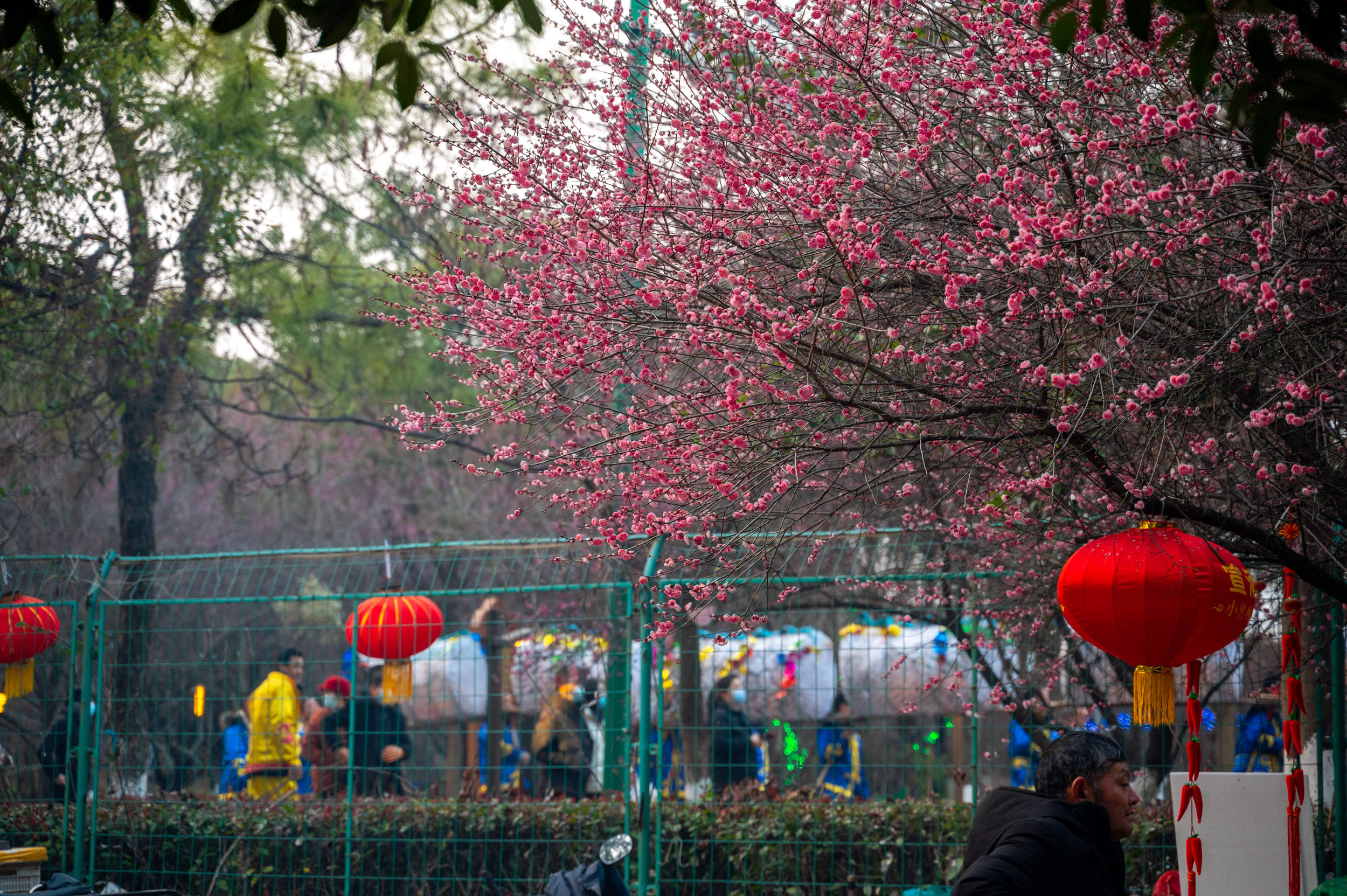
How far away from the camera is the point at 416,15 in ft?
7.74

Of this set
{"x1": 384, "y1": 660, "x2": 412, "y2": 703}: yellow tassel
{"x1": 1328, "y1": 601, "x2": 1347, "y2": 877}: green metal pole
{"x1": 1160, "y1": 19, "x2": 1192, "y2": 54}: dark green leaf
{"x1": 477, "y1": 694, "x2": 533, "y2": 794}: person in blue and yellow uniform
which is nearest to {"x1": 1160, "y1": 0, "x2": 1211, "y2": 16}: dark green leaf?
{"x1": 1160, "y1": 19, "x2": 1192, "y2": 54}: dark green leaf

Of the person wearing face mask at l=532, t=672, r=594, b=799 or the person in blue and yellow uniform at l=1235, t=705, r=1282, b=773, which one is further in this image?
the person wearing face mask at l=532, t=672, r=594, b=799

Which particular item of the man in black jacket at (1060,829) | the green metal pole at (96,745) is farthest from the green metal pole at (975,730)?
the green metal pole at (96,745)

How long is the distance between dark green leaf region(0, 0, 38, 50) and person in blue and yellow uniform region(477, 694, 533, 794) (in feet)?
23.6

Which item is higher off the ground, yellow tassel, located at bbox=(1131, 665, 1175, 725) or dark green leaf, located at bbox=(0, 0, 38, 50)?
dark green leaf, located at bbox=(0, 0, 38, 50)

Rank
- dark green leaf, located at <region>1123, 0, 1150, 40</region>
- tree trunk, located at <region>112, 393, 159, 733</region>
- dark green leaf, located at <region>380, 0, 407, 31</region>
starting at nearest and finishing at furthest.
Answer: dark green leaf, located at <region>1123, 0, 1150, 40</region>, dark green leaf, located at <region>380, 0, 407, 31</region>, tree trunk, located at <region>112, 393, 159, 733</region>

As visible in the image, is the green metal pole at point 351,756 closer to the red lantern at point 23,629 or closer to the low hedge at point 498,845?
the low hedge at point 498,845

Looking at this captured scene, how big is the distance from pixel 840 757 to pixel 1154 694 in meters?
5.27

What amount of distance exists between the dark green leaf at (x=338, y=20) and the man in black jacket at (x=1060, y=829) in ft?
8.07

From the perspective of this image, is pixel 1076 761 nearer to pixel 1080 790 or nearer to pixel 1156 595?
pixel 1080 790

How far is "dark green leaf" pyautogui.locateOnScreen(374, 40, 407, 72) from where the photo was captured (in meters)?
2.24

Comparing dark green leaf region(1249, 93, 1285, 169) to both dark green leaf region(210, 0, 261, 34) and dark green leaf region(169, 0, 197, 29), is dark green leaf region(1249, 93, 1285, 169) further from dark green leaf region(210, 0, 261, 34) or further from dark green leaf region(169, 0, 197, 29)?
dark green leaf region(169, 0, 197, 29)

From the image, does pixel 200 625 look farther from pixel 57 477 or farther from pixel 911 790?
pixel 911 790

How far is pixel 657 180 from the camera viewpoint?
440cm
